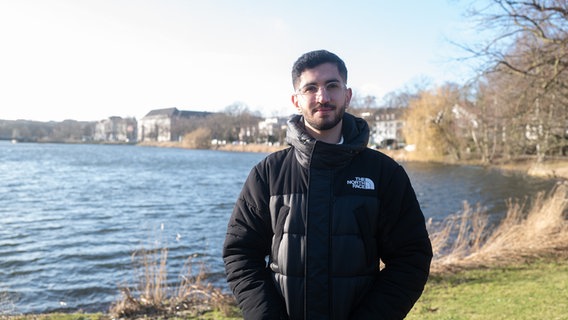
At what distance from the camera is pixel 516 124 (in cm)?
1419

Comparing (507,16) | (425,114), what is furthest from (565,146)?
(425,114)

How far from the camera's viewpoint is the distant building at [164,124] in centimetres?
14888

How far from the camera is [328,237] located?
2273mm

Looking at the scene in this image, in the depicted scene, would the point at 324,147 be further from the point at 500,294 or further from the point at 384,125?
the point at 384,125

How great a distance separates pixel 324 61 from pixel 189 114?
A: 175 metres

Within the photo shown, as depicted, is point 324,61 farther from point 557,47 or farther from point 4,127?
point 4,127

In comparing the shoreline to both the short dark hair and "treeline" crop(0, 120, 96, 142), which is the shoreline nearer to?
the short dark hair

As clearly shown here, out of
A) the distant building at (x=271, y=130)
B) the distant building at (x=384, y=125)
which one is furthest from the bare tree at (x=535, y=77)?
the distant building at (x=271, y=130)

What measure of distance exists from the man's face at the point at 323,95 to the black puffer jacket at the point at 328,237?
12 centimetres

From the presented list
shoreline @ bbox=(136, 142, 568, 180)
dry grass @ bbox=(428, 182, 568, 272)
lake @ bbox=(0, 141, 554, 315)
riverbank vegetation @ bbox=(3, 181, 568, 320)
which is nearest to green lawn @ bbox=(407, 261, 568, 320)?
riverbank vegetation @ bbox=(3, 181, 568, 320)

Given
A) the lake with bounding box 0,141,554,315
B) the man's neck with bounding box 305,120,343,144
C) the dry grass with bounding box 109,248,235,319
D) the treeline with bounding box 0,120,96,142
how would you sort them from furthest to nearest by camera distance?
the treeline with bounding box 0,120,96,142 < the lake with bounding box 0,141,554,315 < the dry grass with bounding box 109,248,235,319 < the man's neck with bounding box 305,120,343,144

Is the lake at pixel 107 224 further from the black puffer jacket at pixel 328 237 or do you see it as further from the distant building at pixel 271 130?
the distant building at pixel 271 130

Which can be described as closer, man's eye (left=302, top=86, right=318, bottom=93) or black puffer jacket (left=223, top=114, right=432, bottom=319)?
black puffer jacket (left=223, top=114, right=432, bottom=319)

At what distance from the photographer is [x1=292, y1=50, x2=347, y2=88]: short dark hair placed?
2.44 m
